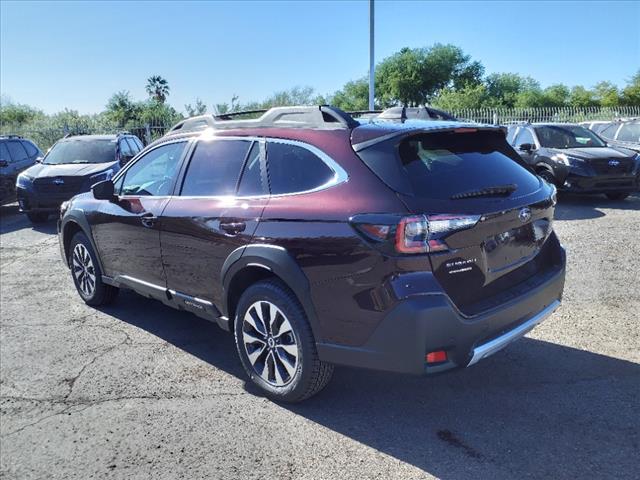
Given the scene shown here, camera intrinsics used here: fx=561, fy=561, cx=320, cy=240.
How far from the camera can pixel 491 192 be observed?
3.30m

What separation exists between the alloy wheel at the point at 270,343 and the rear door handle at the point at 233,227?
1.64 ft

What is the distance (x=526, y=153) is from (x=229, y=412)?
10108 millimetres

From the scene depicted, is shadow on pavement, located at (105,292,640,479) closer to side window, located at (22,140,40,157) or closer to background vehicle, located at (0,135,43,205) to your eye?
background vehicle, located at (0,135,43,205)

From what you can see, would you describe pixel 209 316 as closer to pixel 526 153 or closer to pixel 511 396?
pixel 511 396

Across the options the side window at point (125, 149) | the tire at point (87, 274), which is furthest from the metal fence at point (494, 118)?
the tire at point (87, 274)

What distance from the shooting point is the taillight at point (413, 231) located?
9.62 feet

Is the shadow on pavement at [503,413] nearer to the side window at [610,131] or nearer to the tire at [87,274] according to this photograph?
the tire at [87,274]

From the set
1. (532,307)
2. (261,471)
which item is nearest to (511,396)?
(532,307)

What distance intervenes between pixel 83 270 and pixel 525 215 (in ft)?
15.1

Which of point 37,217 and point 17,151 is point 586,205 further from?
point 17,151

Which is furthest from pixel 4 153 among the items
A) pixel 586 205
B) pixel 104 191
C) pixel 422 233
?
pixel 422 233

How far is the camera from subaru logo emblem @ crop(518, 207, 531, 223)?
339 centimetres

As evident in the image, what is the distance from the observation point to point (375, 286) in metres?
3.01

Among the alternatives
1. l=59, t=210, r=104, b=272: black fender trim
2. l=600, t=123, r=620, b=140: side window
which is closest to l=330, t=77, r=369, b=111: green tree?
l=600, t=123, r=620, b=140: side window
